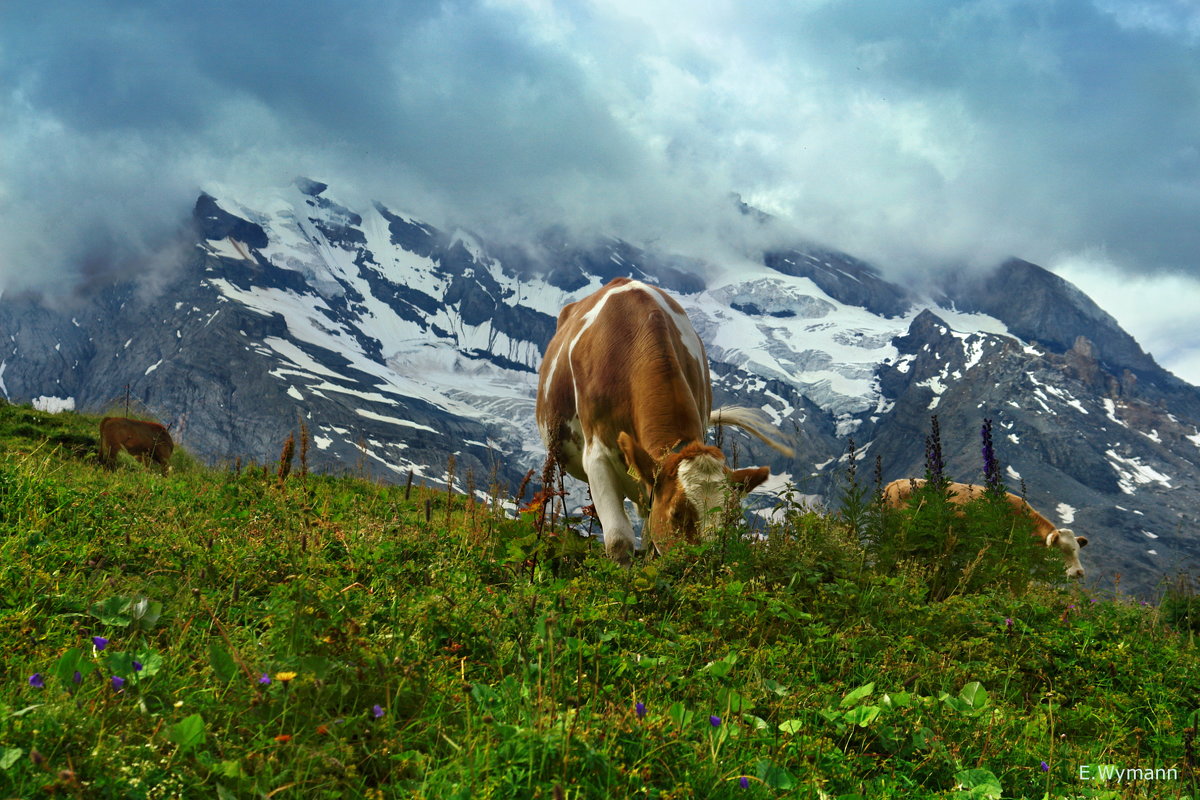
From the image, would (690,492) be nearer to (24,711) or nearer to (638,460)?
(638,460)

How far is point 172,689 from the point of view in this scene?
7.65 ft

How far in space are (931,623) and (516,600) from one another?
8.91 feet

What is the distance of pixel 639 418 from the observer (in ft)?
24.9

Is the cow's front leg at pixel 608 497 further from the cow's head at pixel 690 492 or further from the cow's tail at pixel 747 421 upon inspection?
the cow's tail at pixel 747 421

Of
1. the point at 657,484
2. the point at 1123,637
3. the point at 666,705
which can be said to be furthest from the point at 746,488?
the point at 666,705

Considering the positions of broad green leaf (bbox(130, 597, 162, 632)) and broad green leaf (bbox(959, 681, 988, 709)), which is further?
broad green leaf (bbox(959, 681, 988, 709))

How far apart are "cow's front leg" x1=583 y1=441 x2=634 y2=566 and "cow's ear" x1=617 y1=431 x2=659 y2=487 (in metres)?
0.64

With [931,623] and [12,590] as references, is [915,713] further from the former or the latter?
[12,590]

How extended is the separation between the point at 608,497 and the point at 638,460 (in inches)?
38.3

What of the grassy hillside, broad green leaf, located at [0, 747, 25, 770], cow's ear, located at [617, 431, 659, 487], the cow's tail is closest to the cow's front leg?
cow's ear, located at [617, 431, 659, 487]

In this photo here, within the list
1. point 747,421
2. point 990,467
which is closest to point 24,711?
point 747,421

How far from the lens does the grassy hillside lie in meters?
2.07

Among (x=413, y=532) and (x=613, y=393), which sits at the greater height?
(x=613, y=393)

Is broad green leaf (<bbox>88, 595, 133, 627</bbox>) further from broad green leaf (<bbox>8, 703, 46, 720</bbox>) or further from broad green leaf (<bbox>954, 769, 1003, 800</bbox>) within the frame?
broad green leaf (<bbox>954, 769, 1003, 800</bbox>)
